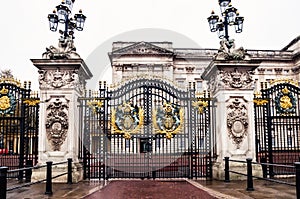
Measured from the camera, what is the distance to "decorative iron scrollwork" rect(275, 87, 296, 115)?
12.8 m

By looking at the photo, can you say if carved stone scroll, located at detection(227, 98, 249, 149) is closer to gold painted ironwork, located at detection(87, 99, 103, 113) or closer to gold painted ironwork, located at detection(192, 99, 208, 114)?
gold painted ironwork, located at detection(192, 99, 208, 114)

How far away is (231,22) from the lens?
12.5 metres

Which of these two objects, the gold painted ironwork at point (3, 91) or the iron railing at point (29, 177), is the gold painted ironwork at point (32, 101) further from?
the iron railing at point (29, 177)

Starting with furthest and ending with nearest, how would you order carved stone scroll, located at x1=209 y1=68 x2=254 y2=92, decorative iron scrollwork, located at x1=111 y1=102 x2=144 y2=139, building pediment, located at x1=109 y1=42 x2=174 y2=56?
building pediment, located at x1=109 y1=42 x2=174 y2=56
decorative iron scrollwork, located at x1=111 y1=102 x2=144 y2=139
carved stone scroll, located at x1=209 y1=68 x2=254 y2=92

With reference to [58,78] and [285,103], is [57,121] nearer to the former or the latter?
[58,78]

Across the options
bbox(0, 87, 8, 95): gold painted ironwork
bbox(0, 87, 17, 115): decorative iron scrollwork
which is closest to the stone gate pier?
bbox(0, 87, 17, 115): decorative iron scrollwork

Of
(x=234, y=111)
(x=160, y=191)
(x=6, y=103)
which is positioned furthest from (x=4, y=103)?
(x=234, y=111)

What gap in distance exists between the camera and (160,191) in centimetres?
940

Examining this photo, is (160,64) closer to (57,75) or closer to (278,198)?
(57,75)

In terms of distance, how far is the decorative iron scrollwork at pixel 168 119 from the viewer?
12.6 meters

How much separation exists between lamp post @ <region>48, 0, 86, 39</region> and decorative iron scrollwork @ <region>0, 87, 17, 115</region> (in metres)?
3.16

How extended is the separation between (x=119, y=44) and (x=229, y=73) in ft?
104

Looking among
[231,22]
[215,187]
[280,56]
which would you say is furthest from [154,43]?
[215,187]

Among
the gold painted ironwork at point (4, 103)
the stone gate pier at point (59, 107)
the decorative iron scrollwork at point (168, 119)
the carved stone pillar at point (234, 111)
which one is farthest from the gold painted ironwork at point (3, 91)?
the carved stone pillar at point (234, 111)
